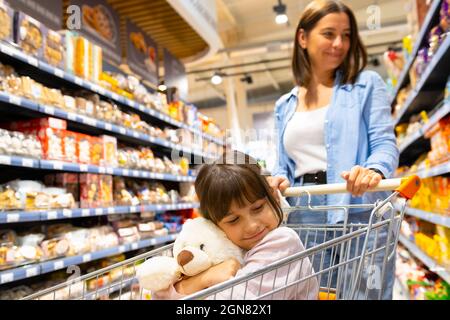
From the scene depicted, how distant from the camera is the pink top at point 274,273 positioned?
88 cm

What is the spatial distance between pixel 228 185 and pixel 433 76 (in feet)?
7.14

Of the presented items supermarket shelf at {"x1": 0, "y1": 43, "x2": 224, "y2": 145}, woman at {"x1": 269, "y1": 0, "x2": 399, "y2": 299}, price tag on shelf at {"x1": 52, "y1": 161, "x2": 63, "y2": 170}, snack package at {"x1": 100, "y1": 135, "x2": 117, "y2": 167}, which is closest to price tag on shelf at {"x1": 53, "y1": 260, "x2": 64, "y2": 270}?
price tag on shelf at {"x1": 52, "y1": 161, "x2": 63, "y2": 170}

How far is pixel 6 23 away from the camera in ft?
7.20

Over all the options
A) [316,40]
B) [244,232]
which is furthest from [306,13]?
[244,232]

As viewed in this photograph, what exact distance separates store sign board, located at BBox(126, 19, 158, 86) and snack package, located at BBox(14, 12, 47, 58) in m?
1.53

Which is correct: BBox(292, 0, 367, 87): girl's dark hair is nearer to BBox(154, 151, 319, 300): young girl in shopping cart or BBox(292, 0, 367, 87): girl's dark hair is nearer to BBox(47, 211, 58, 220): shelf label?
BBox(154, 151, 319, 300): young girl in shopping cart

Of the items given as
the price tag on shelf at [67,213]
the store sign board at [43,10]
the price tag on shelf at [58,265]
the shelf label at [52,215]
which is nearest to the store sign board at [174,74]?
the store sign board at [43,10]

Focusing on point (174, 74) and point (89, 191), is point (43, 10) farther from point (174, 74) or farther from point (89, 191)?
point (174, 74)

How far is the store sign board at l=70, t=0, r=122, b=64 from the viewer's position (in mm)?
3305

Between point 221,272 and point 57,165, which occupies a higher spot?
point 57,165

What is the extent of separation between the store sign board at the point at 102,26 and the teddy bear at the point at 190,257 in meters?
2.64

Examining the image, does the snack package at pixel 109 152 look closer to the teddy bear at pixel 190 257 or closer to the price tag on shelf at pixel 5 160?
the price tag on shelf at pixel 5 160

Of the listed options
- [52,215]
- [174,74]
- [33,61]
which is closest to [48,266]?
[52,215]
